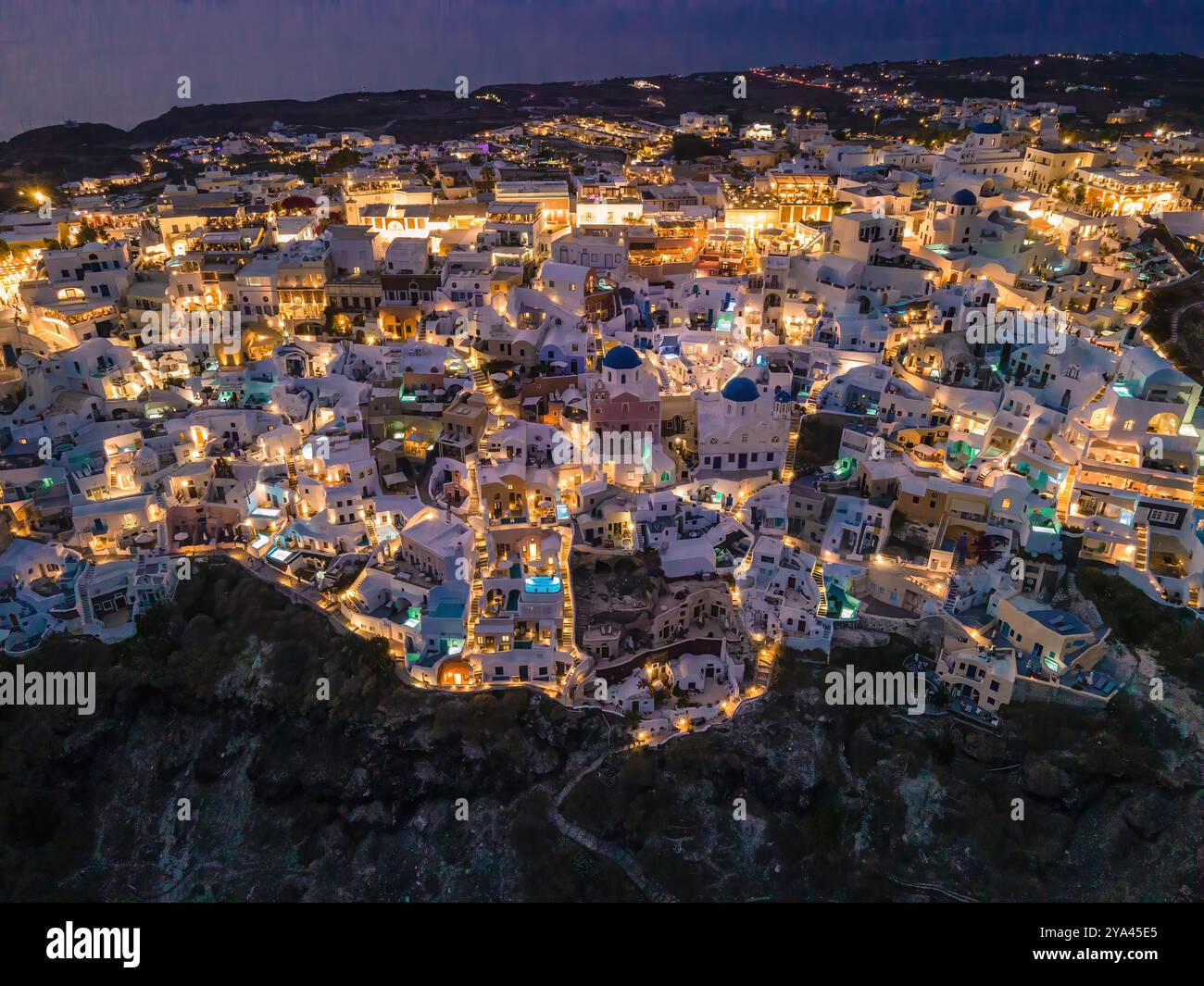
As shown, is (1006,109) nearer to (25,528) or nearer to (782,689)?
(782,689)

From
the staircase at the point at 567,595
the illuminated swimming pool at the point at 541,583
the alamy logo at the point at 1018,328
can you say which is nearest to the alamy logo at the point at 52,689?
the illuminated swimming pool at the point at 541,583

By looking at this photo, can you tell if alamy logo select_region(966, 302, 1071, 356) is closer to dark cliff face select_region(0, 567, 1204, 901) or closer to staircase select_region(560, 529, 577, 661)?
dark cliff face select_region(0, 567, 1204, 901)

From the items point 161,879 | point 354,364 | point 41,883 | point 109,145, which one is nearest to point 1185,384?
point 354,364

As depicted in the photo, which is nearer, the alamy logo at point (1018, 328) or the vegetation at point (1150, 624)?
the vegetation at point (1150, 624)

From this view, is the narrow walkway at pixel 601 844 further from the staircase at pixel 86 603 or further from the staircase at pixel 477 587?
the staircase at pixel 86 603

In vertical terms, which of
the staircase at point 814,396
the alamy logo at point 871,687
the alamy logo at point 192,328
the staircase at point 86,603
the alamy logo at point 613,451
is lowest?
the alamy logo at point 871,687

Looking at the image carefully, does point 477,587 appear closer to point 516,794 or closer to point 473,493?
point 473,493
